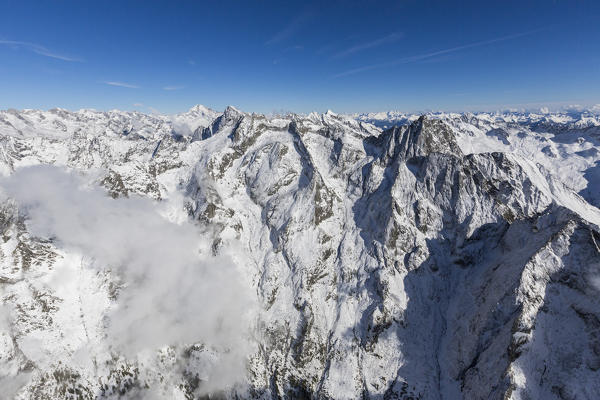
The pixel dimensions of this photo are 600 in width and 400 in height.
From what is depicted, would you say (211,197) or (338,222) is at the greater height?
(211,197)

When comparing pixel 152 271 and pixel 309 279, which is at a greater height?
pixel 152 271

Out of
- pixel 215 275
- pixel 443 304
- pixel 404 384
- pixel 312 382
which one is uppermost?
pixel 215 275

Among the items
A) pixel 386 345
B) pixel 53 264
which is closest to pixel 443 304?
pixel 386 345

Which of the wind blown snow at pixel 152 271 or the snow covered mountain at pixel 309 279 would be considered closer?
the snow covered mountain at pixel 309 279

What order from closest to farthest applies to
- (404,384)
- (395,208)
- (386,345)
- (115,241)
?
(404,384), (386,345), (395,208), (115,241)

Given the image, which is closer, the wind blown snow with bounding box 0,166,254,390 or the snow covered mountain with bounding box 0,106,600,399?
the snow covered mountain with bounding box 0,106,600,399

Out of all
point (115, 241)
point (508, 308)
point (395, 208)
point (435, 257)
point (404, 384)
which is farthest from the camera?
point (115, 241)

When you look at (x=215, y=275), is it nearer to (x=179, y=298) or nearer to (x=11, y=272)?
(x=179, y=298)

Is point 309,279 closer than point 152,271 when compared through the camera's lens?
Yes
